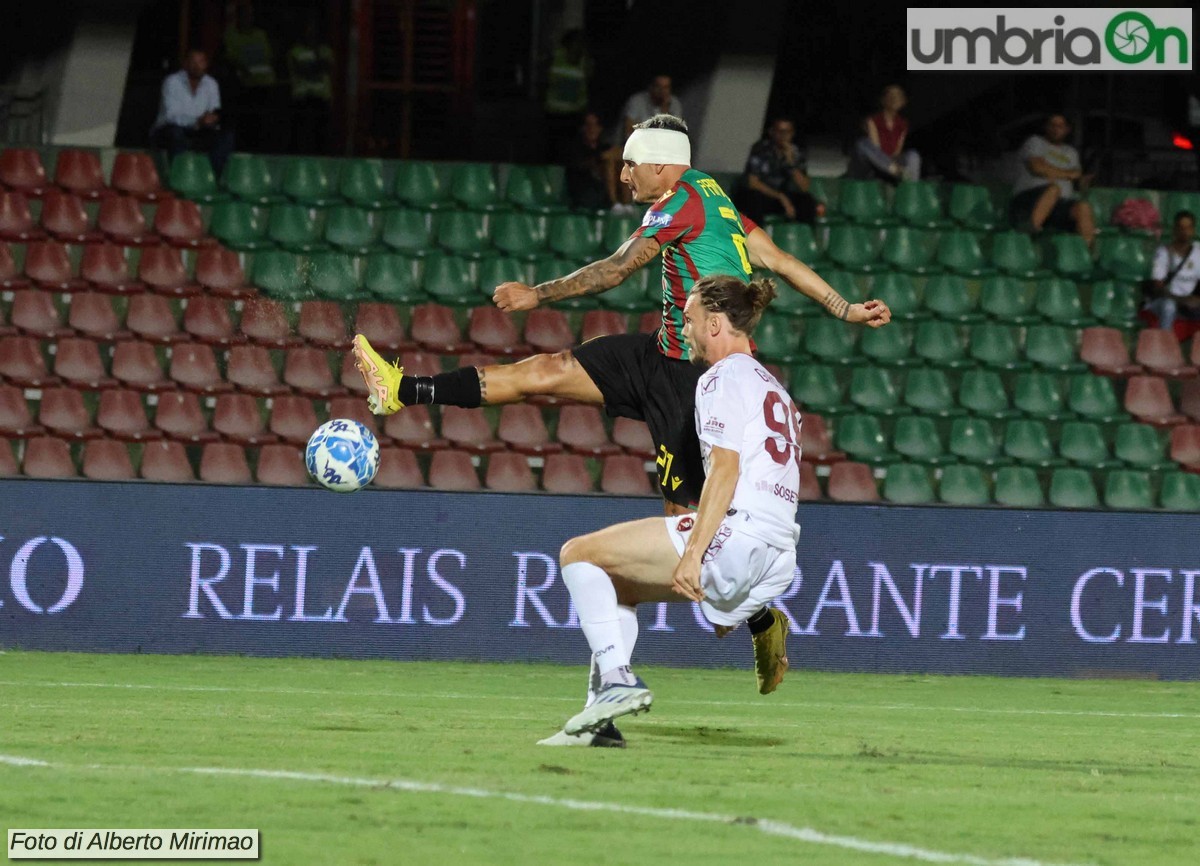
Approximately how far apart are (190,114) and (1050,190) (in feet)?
23.2

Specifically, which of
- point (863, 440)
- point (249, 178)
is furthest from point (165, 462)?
point (863, 440)

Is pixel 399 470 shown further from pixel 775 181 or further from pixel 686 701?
pixel 775 181

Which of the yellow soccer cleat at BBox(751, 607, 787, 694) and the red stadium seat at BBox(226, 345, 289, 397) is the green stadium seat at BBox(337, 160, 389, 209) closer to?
the red stadium seat at BBox(226, 345, 289, 397)

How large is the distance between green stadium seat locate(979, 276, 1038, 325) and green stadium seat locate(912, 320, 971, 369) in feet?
1.83

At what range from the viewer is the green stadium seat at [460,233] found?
1538 cm

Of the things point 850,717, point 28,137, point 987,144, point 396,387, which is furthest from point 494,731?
point 987,144

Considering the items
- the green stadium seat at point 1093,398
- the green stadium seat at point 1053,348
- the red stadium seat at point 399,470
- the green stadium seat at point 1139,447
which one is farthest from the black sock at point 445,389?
the green stadium seat at point 1053,348

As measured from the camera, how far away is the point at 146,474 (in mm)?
12680

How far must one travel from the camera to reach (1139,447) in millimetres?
14250

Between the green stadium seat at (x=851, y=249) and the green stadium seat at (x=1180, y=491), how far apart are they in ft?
9.78

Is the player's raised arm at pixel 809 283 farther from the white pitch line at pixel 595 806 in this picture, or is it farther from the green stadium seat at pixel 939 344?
the green stadium seat at pixel 939 344

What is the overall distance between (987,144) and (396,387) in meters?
14.5

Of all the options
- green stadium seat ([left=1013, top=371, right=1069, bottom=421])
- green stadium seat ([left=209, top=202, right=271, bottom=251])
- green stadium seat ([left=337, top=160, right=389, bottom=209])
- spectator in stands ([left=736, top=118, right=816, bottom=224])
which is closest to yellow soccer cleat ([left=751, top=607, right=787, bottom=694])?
green stadium seat ([left=1013, top=371, right=1069, bottom=421])

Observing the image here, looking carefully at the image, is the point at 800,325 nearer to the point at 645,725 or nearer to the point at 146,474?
the point at 146,474
